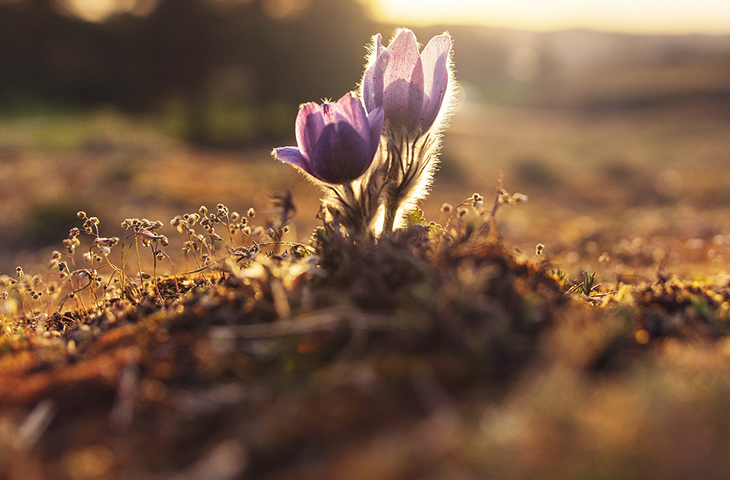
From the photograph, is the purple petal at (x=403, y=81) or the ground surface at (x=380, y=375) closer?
the ground surface at (x=380, y=375)

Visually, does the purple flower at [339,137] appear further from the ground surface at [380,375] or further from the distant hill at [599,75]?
the distant hill at [599,75]

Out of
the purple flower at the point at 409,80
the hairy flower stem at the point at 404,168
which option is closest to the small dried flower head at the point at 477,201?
the hairy flower stem at the point at 404,168

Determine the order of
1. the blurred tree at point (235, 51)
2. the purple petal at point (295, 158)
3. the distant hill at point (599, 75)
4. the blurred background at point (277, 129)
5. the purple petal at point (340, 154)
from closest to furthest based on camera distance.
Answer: the purple petal at point (340, 154) < the purple petal at point (295, 158) < the blurred background at point (277, 129) < the blurred tree at point (235, 51) < the distant hill at point (599, 75)

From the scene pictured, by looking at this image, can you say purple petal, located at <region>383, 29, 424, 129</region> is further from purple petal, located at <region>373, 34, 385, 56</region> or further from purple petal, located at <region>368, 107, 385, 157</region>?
purple petal, located at <region>368, 107, 385, 157</region>

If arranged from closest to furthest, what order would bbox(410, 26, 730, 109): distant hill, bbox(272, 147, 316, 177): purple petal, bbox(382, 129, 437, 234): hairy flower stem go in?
bbox(272, 147, 316, 177): purple petal → bbox(382, 129, 437, 234): hairy flower stem → bbox(410, 26, 730, 109): distant hill

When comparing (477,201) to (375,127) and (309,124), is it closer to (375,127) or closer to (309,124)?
(375,127)

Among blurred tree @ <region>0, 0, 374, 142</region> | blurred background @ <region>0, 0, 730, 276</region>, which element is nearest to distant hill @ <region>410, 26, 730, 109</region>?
blurred background @ <region>0, 0, 730, 276</region>
